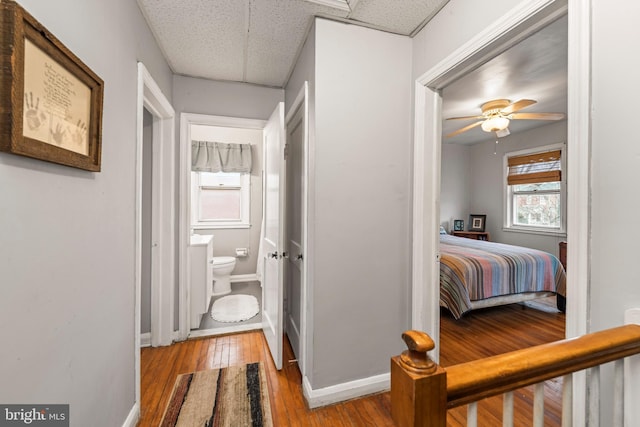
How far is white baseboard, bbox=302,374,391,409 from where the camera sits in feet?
5.54

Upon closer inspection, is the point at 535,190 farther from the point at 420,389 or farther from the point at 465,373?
the point at 420,389

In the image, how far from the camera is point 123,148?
4.70 feet

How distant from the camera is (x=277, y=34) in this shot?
188cm

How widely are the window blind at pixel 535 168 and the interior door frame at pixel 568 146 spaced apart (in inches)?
154

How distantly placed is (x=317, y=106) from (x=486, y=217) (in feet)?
17.1

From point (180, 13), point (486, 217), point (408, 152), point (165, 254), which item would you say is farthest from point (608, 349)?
point (486, 217)

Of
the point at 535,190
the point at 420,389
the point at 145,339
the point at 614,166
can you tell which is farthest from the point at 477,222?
the point at 420,389

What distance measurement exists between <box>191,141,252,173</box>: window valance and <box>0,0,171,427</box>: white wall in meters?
2.56

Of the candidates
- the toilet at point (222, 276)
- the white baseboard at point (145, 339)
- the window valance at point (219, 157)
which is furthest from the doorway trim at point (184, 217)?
the window valance at point (219, 157)

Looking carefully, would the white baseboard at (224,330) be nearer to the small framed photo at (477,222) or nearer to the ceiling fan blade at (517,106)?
the ceiling fan blade at (517,106)

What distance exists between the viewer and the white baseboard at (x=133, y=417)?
144cm

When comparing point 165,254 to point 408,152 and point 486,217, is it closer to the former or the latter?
point 408,152

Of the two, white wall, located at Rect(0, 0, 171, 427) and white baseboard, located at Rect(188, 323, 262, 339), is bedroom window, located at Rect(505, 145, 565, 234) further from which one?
white wall, located at Rect(0, 0, 171, 427)

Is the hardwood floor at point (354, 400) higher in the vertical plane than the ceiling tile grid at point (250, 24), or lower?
lower
